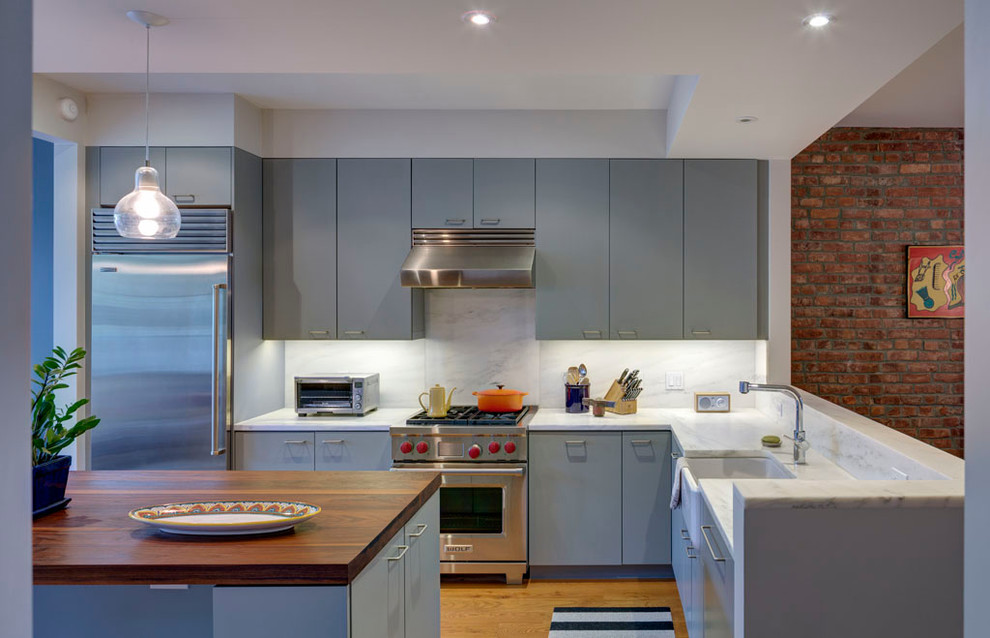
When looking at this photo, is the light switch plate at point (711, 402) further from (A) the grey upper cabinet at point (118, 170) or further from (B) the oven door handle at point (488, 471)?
(A) the grey upper cabinet at point (118, 170)

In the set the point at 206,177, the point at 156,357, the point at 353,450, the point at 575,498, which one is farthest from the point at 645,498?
the point at 206,177

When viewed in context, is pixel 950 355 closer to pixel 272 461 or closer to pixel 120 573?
pixel 272 461

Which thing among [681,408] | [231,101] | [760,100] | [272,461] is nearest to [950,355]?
[681,408]

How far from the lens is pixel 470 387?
4504 mm

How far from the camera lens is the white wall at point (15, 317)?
602 mm

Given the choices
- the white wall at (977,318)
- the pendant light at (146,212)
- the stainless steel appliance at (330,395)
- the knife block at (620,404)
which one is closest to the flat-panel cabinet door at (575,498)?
the knife block at (620,404)

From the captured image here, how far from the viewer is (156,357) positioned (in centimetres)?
371

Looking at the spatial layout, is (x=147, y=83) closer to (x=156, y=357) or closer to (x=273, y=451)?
(x=156, y=357)

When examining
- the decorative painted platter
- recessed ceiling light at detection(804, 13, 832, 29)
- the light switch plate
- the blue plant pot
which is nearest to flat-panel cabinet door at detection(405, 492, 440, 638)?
the decorative painted platter

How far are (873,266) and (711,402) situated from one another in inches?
53.3

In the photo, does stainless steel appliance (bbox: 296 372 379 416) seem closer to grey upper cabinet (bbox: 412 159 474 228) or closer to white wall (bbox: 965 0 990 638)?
grey upper cabinet (bbox: 412 159 474 228)

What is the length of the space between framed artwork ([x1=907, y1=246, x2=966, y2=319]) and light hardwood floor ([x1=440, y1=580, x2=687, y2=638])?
A: 2329 millimetres

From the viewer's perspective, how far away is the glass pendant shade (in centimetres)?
249

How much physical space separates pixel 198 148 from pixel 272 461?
171cm
